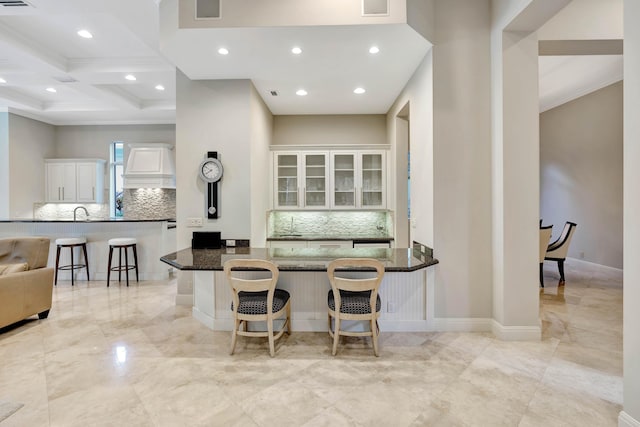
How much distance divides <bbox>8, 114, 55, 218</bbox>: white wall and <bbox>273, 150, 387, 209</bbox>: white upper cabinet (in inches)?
225

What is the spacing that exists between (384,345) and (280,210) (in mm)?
2891

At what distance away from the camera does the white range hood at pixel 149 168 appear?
678 centimetres

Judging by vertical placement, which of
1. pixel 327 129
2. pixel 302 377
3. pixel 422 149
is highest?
pixel 327 129

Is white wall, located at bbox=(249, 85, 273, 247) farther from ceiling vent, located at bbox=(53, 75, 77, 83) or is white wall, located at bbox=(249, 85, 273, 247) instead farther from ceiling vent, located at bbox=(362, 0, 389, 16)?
ceiling vent, located at bbox=(53, 75, 77, 83)

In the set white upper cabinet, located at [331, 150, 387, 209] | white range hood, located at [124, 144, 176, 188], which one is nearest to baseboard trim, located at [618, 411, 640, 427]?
white upper cabinet, located at [331, 150, 387, 209]

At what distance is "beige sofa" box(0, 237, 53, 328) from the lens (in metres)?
3.22

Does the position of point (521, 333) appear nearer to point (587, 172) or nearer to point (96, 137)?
point (587, 172)

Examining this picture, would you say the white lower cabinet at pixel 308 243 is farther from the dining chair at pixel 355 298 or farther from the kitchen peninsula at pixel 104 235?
the kitchen peninsula at pixel 104 235

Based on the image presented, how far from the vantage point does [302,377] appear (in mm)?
2393

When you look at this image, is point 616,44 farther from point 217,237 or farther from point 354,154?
point 217,237

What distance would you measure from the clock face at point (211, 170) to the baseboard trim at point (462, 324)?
9.68 ft

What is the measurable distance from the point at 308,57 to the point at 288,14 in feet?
1.93

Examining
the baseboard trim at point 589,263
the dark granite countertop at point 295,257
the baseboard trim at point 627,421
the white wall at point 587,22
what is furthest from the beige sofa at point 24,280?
the baseboard trim at point 589,263

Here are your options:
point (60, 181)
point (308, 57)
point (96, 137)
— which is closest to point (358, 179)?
point (308, 57)
